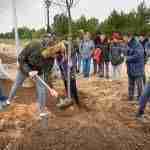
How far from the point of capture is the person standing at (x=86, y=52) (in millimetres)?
13758

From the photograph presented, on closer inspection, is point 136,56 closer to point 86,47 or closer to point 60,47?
point 60,47

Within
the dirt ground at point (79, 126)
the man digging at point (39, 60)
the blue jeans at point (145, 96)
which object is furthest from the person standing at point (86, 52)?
the man digging at point (39, 60)

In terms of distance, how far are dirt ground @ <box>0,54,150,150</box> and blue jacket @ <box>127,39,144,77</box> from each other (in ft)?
2.43

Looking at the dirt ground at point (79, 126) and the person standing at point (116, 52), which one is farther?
the person standing at point (116, 52)

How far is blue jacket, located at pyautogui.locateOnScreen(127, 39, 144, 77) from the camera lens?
30.1 feet

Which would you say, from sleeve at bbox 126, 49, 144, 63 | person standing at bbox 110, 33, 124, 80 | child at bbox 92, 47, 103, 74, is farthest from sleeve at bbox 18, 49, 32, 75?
child at bbox 92, 47, 103, 74

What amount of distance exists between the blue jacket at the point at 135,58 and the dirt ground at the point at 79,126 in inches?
29.2

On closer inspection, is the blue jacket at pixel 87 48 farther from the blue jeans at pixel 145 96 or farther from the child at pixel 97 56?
the blue jeans at pixel 145 96

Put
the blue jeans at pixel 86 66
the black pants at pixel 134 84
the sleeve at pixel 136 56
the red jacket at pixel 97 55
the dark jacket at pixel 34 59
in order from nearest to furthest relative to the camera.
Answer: the dark jacket at pixel 34 59 → the sleeve at pixel 136 56 → the black pants at pixel 134 84 → the red jacket at pixel 97 55 → the blue jeans at pixel 86 66

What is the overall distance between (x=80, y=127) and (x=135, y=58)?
293 cm

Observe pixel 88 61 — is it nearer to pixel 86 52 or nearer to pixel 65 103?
pixel 86 52

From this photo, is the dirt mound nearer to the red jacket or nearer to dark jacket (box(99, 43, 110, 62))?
dark jacket (box(99, 43, 110, 62))

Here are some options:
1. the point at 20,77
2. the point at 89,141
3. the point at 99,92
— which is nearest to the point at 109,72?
the point at 99,92

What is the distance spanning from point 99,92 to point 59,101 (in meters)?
2.02
